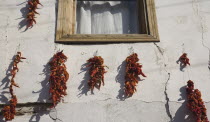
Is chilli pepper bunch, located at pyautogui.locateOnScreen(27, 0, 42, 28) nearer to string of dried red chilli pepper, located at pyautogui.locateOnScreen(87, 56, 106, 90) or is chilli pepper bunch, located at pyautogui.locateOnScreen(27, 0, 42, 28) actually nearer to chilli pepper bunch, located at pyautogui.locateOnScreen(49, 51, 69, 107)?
chilli pepper bunch, located at pyautogui.locateOnScreen(49, 51, 69, 107)

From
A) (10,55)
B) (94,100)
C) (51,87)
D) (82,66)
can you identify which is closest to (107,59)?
(82,66)

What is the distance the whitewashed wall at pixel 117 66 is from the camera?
369 centimetres

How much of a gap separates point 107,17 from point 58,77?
155 centimetres

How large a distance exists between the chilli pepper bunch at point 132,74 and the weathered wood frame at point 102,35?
0.37m

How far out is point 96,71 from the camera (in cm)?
380

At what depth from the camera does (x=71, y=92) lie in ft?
12.4

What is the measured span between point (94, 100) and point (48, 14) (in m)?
1.60

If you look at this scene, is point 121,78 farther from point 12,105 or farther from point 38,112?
point 12,105

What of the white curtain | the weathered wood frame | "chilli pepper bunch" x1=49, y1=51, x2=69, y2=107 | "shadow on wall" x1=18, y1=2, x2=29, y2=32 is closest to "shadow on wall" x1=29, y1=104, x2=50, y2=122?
"chilli pepper bunch" x1=49, y1=51, x2=69, y2=107

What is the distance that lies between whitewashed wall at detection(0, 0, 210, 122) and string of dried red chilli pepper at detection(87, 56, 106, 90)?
10cm

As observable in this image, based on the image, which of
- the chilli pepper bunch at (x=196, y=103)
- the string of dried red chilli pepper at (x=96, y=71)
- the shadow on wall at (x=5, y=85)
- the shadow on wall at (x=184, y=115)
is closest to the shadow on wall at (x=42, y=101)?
the shadow on wall at (x=5, y=85)

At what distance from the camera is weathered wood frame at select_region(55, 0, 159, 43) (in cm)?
407

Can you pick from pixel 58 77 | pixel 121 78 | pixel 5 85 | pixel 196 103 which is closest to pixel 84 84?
pixel 58 77

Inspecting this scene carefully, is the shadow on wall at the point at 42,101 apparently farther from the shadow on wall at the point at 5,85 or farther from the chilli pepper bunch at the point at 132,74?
the chilli pepper bunch at the point at 132,74
